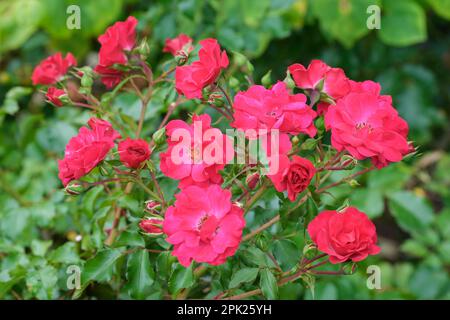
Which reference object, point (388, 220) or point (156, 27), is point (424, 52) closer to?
point (388, 220)

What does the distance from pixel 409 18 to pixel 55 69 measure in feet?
3.91

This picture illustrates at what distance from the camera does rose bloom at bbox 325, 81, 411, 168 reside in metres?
0.77

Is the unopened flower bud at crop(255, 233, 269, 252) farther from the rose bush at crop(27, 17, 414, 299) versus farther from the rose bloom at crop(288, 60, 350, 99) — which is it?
the rose bloom at crop(288, 60, 350, 99)

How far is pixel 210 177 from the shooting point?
77 centimetres

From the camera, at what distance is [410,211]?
1550 mm

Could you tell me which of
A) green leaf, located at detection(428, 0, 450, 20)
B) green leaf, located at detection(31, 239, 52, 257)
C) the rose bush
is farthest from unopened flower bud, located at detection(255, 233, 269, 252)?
green leaf, located at detection(428, 0, 450, 20)

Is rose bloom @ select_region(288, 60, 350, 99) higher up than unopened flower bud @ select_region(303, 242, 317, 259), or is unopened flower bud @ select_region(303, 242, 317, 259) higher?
rose bloom @ select_region(288, 60, 350, 99)

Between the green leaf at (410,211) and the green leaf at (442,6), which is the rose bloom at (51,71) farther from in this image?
the green leaf at (442,6)

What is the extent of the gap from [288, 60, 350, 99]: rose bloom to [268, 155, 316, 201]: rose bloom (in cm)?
15

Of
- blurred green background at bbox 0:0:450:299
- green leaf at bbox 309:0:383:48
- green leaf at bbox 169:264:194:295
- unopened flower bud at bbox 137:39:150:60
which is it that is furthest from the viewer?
green leaf at bbox 309:0:383:48

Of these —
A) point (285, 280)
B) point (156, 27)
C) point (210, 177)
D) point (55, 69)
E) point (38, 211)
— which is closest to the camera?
point (210, 177)

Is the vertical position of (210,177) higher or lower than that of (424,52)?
lower

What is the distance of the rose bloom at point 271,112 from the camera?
77 cm

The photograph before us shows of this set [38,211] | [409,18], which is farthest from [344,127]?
[409,18]
